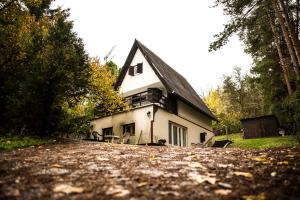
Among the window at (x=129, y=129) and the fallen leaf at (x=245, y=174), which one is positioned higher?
the window at (x=129, y=129)

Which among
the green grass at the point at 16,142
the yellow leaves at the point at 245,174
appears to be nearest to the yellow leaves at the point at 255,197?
the yellow leaves at the point at 245,174

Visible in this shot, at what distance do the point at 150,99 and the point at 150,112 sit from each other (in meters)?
2.00

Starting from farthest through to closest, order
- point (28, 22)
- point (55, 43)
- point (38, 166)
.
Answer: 1. point (28, 22)
2. point (55, 43)
3. point (38, 166)

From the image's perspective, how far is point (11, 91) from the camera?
15.2 metres

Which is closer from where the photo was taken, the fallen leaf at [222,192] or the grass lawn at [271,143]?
the fallen leaf at [222,192]

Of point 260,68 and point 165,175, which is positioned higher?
point 260,68

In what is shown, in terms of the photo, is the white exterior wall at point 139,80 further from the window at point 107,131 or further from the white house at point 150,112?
the window at point 107,131

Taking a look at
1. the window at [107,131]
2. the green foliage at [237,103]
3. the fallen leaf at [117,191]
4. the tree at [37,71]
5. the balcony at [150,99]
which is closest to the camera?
the fallen leaf at [117,191]

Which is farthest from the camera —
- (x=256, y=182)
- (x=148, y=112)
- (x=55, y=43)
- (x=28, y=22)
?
(x=148, y=112)

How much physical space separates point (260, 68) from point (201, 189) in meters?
21.5

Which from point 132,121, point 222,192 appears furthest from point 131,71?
point 222,192

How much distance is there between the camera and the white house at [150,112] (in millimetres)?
23000

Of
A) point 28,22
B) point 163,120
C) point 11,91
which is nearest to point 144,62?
point 163,120

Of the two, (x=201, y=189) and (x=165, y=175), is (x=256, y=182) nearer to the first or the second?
(x=201, y=189)
